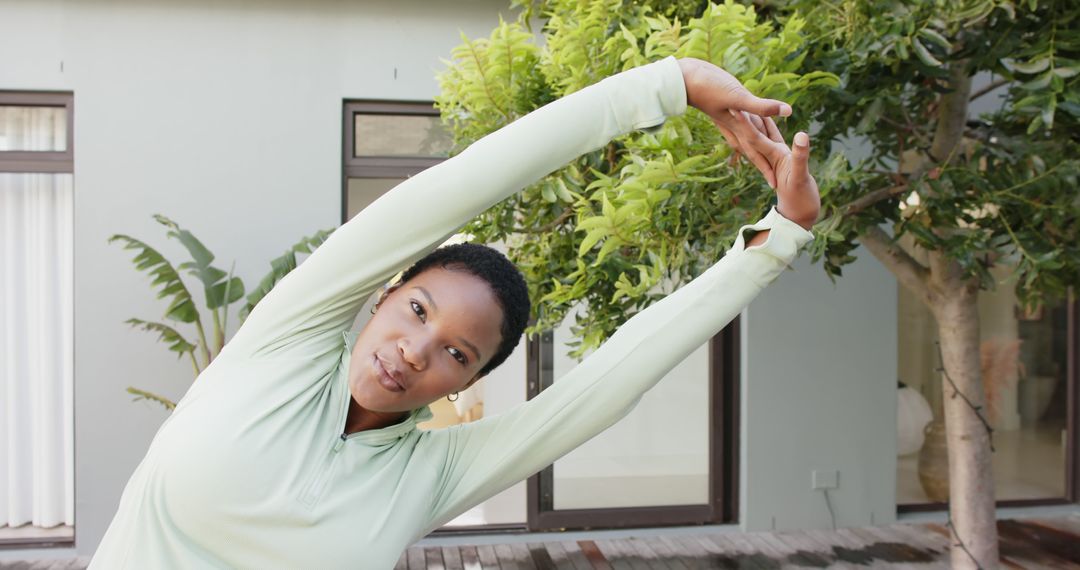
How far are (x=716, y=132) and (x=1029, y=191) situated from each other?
1.25 metres

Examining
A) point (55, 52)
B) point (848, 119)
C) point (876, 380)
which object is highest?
point (55, 52)


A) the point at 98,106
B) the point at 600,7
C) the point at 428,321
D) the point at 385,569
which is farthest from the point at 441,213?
the point at 98,106

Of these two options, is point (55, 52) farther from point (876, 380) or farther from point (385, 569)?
point (876, 380)

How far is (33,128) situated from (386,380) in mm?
4912

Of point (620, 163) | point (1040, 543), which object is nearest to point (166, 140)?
point (620, 163)

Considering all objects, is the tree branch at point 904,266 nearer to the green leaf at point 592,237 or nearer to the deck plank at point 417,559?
the green leaf at point 592,237

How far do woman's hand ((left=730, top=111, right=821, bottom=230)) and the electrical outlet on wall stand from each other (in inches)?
190

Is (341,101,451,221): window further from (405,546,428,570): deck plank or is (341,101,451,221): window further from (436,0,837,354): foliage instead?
(436,0,837,354): foliage

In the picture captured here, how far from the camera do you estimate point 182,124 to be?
189 inches

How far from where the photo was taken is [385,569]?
0.95 metres

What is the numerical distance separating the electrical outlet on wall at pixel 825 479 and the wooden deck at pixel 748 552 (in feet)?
0.98

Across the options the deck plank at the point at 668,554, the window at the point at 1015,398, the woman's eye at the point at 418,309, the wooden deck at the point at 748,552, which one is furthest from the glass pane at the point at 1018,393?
the woman's eye at the point at 418,309

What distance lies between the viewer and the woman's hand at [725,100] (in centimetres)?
95

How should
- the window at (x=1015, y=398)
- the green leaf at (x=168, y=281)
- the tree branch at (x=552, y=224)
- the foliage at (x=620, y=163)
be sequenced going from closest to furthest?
the foliage at (x=620, y=163) < the tree branch at (x=552, y=224) < the green leaf at (x=168, y=281) < the window at (x=1015, y=398)
